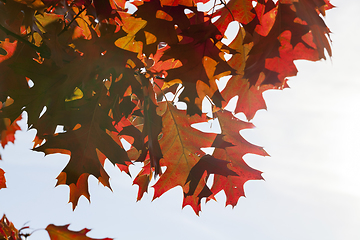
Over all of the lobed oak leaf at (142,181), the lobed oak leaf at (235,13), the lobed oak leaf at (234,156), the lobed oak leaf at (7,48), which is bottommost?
the lobed oak leaf at (142,181)

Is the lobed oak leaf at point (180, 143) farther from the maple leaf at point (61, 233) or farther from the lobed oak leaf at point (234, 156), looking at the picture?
the maple leaf at point (61, 233)

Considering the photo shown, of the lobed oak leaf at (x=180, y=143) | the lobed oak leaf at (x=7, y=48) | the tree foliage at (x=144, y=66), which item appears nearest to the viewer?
the tree foliage at (x=144, y=66)

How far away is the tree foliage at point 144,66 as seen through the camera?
725 mm

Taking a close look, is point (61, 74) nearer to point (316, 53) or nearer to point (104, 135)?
point (104, 135)

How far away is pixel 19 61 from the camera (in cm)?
86

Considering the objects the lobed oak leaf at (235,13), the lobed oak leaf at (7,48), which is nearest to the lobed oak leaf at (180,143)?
the lobed oak leaf at (235,13)

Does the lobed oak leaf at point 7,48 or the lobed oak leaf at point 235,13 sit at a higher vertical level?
the lobed oak leaf at point 235,13

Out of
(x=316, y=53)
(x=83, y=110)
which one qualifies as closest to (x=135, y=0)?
(x=83, y=110)

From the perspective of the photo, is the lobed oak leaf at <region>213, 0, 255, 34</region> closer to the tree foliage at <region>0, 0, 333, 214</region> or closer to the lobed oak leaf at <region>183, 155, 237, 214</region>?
the tree foliage at <region>0, 0, 333, 214</region>

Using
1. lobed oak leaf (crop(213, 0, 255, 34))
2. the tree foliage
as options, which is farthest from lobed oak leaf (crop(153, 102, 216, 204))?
lobed oak leaf (crop(213, 0, 255, 34))

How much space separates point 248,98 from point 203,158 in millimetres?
265

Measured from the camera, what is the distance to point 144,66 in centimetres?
78

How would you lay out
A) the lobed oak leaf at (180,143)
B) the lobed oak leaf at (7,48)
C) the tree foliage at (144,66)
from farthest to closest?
the lobed oak leaf at (180,143), the lobed oak leaf at (7,48), the tree foliage at (144,66)

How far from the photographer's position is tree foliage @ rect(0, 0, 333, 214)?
2.38ft
